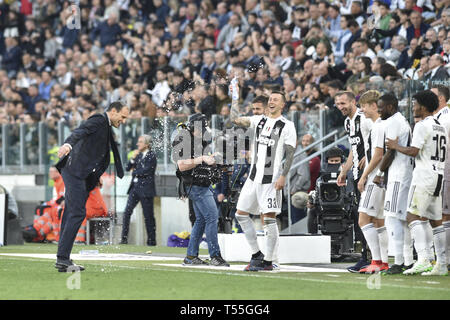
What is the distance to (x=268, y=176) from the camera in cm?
1202

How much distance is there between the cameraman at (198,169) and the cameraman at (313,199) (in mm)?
2131

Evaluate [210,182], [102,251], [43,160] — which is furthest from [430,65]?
[43,160]

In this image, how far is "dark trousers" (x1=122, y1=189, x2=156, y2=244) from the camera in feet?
62.4

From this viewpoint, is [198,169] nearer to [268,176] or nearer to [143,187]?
[268,176]

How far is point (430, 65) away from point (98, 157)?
6.34 meters

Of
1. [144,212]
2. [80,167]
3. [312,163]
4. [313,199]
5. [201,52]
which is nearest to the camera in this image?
[80,167]

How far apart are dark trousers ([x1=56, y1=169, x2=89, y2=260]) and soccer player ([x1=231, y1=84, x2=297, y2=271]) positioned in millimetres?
1970

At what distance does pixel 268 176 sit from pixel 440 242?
2.18m

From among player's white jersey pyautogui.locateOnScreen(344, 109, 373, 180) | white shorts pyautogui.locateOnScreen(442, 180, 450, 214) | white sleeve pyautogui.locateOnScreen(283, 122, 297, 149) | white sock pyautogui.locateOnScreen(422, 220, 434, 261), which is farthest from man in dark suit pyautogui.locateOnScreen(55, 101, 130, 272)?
white shorts pyautogui.locateOnScreen(442, 180, 450, 214)

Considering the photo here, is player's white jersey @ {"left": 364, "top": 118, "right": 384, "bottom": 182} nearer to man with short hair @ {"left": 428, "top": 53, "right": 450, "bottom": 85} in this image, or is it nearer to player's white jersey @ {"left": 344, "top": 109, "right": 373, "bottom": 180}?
player's white jersey @ {"left": 344, "top": 109, "right": 373, "bottom": 180}

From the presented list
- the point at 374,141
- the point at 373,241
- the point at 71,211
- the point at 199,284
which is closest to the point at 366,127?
the point at 374,141

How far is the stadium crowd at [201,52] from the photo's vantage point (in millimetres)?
18062

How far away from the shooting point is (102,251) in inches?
672
